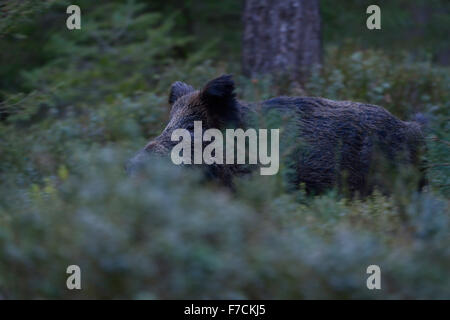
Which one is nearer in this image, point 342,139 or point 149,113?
point 342,139

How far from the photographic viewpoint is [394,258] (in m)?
3.67

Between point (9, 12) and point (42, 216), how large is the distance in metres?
3.56

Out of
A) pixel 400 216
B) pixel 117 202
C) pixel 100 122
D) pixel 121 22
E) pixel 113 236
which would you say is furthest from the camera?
pixel 121 22

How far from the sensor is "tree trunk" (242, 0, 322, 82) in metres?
9.88

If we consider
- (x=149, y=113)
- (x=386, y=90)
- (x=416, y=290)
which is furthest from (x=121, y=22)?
(x=416, y=290)

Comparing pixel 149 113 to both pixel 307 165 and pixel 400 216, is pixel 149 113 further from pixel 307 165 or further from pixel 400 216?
pixel 400 216

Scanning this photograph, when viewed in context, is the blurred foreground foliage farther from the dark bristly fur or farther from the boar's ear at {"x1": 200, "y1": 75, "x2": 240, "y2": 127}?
the boar's ear at {"x1": 200, "y1": 75, "x2": 240, "y2": 127}

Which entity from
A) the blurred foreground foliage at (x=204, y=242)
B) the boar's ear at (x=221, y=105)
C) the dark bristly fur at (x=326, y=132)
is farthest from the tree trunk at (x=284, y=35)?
the blurred foreground foliage at (x=204, y=242)

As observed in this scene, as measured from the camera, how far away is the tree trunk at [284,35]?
389 inches

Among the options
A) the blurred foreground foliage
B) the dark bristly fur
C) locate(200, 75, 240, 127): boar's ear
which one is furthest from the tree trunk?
the blurred foreground foliage

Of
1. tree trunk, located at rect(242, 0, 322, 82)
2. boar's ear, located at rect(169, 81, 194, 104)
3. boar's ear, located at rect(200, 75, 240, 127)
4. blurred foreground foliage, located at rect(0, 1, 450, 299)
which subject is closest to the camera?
blurred foreground foliage, located at rect(0, 1, 450, 299)

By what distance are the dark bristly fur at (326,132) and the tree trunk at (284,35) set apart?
351 cm

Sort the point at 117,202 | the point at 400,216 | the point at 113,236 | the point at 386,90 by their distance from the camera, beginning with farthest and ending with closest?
the point at 386,90, the point at 400,216, the point at 117,202, the point at 113,236

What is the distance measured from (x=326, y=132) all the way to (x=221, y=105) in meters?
1.18
